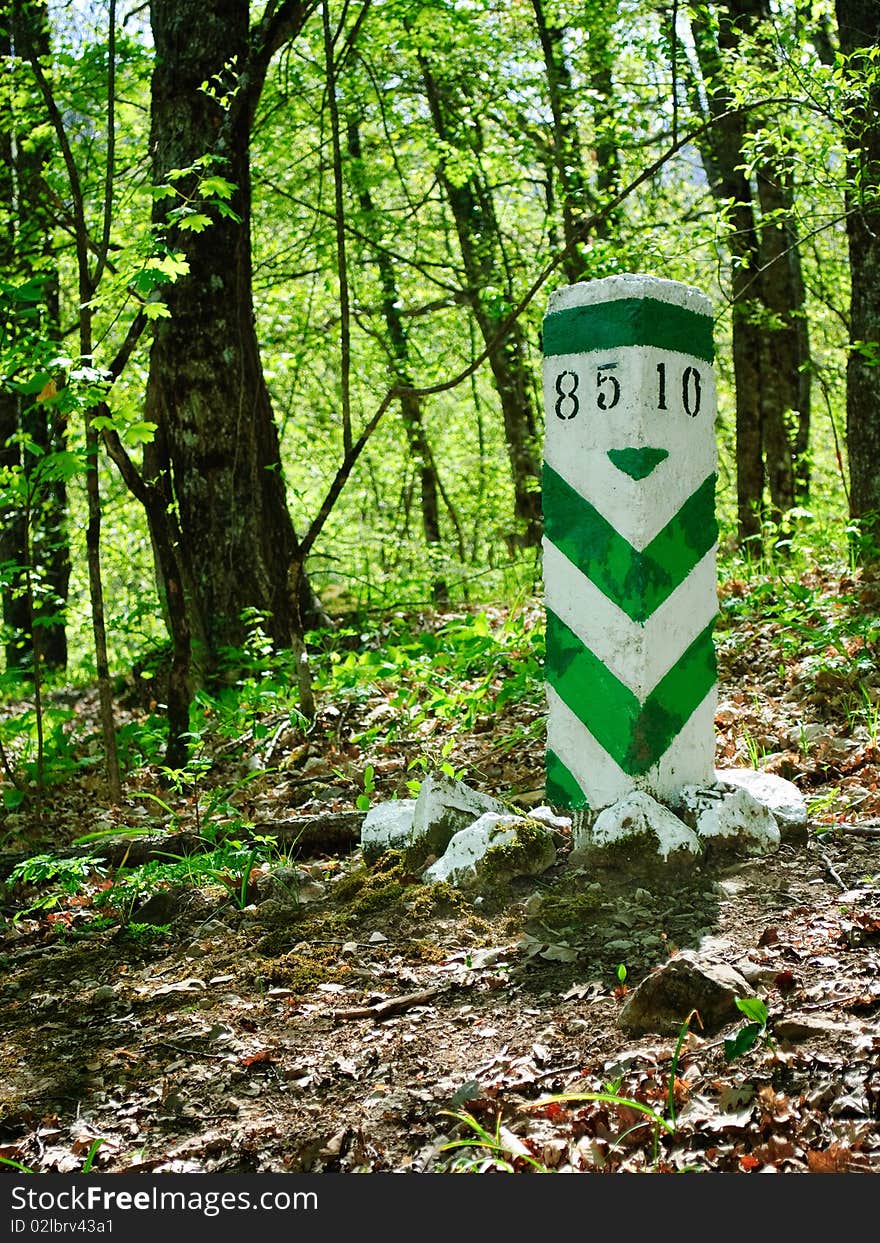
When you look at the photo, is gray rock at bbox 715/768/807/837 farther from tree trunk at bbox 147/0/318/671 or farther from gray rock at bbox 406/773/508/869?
tree trunk at bbox 147/0/318/671

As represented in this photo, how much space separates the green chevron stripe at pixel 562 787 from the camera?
10.6 ft

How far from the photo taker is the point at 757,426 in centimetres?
995

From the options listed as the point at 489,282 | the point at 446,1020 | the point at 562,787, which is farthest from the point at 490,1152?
the point at 489,282

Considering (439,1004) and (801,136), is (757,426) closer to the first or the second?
(801,136)

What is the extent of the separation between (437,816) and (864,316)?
4715 mm

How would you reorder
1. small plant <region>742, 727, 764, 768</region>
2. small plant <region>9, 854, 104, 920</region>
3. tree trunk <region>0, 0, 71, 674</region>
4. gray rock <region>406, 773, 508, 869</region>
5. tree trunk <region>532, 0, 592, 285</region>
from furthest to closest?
1. tree trunk <region>532, 0, 592, 285</region>
2. tree trunk <region>0, 0, 71, 674</region>
3. small plant <region>742, 727, 764, 768</region>
4. small plant <region>9, 854, 104, 920</region>
5. gray rock <region>406, 773, 508, 869</region>

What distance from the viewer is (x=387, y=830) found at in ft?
11.9

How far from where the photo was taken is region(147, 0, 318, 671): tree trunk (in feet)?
21.2

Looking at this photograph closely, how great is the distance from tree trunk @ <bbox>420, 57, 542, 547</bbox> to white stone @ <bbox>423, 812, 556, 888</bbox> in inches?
280

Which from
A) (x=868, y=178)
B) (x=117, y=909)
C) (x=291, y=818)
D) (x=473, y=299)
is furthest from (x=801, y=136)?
(x=117, y=909)

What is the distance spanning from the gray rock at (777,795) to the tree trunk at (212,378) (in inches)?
144

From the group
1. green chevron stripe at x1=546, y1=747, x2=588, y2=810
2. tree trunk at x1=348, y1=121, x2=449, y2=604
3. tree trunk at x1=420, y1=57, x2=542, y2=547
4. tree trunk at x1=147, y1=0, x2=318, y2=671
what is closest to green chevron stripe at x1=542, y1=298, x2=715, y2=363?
green chevron stripe at x1=546, y1=747, x2=588, y2=810

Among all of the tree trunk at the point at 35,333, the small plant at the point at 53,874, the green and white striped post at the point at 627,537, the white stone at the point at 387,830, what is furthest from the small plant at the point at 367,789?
the tree trunk at the point at 35,333

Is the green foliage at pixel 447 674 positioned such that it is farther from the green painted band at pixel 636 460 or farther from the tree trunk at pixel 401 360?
the green painted band at pixel 636 460
